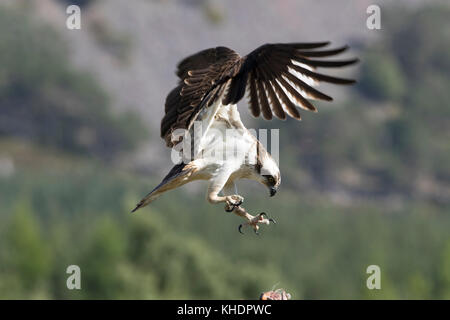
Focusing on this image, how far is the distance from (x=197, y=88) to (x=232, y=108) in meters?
0.39

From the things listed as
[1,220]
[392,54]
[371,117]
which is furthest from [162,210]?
[392,54]

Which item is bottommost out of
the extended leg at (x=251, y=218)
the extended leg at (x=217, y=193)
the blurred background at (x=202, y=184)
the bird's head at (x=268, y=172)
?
the extended leg at (x=251, y=218)

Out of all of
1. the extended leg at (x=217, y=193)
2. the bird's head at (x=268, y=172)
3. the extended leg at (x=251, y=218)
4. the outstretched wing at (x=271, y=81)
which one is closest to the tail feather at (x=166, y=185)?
the extended leg at (x=217, y=193)

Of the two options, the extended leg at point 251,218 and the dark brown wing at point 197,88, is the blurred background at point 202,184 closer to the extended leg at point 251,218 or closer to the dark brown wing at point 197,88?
the dark brown wing at point 197,88

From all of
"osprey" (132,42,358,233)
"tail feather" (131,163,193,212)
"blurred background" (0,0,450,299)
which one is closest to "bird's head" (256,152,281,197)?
"osprey" (132,42,358,233)

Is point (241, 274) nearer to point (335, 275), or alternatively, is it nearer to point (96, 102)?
point (335, 275)

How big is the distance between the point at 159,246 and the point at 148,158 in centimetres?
4557

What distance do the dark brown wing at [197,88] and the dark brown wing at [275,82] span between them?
0.19 metres

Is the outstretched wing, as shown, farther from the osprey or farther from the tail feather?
the tail feather

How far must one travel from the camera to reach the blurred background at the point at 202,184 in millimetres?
A: 41594

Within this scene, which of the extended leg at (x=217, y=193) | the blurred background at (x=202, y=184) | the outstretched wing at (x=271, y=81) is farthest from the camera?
the blurred background at (x=202, y=184)

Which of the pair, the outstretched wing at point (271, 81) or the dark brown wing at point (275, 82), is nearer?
the outstretched wing at point (271, 81)

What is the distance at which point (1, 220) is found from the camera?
151ft

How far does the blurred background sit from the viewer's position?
41.6m
